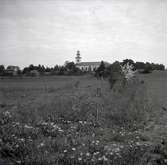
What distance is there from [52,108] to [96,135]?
4254mm

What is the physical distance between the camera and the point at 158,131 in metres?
8.38

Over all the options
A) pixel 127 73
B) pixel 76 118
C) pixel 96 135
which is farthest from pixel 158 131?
pixel 127 73

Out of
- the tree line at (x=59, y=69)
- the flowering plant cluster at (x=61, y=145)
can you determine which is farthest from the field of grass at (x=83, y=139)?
the tree line at (x=59, y=69)

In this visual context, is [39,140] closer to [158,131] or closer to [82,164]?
[82,164]

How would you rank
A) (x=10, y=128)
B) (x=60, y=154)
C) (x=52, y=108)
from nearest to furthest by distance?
(x=60, y=154), (x=10, y=128), (x=52, y=108)

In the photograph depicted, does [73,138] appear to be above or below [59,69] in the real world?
below

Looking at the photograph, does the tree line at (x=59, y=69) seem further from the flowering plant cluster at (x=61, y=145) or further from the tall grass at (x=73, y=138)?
the flowering plant cluster at (x=61, y=145)

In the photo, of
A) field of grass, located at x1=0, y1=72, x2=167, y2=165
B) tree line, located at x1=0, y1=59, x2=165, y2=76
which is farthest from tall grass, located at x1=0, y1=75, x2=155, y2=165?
tree line, located at x1=0, y1=59, x2=165, y2=76

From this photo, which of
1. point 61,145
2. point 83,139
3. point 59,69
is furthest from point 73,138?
point 59,69

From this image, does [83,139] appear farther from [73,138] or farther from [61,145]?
[61,145]

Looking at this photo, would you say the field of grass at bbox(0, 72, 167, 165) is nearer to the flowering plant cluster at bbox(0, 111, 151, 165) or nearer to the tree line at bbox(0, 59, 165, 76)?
the flowering plant cluster at bbox(0, 111, 151, 165)

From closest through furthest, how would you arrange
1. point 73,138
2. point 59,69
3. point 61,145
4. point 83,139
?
1. point 61,145
2. point 83,139
3. point 73,138
4. point 59,69

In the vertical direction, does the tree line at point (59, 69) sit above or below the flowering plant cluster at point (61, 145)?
above

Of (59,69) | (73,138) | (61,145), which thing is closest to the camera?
(61,145)
